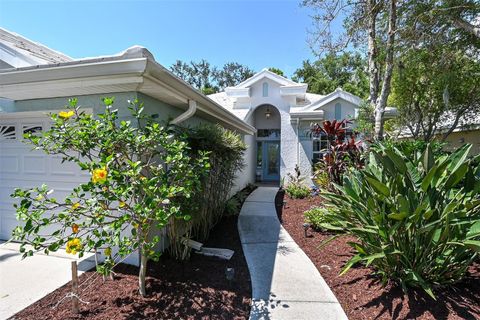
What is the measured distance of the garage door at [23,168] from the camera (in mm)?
5695

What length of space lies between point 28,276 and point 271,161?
14823 mm

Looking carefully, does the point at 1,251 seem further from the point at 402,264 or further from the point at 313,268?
the point at 402,264

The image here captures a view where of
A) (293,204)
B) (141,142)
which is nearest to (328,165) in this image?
(293,204)

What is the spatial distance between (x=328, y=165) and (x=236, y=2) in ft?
22.4

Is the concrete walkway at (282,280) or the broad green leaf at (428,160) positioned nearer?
the concrete walkway at (282,280)

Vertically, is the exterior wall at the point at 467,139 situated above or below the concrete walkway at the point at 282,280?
above

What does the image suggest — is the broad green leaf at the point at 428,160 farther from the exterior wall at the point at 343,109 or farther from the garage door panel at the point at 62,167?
the exterior wall at the point at 343,109

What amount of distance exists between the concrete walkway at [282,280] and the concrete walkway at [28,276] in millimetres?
3250

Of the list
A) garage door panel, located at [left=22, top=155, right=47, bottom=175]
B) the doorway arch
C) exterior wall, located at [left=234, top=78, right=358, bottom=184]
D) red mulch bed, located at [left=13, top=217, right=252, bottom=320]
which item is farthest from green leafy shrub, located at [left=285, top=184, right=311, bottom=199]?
garage door panel, located at [left=22, top=155, right=47, bottom=175]

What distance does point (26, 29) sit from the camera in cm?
798

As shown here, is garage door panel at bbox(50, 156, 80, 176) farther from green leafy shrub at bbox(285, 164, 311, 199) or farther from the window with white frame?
the window with white frame

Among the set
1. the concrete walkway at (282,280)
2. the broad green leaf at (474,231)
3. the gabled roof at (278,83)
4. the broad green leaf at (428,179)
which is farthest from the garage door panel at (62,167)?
the gabled roof at (278,83)

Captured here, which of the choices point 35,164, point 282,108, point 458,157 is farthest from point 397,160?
point 282,108

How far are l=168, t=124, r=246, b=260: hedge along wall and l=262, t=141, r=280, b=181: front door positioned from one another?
9.26 meters
